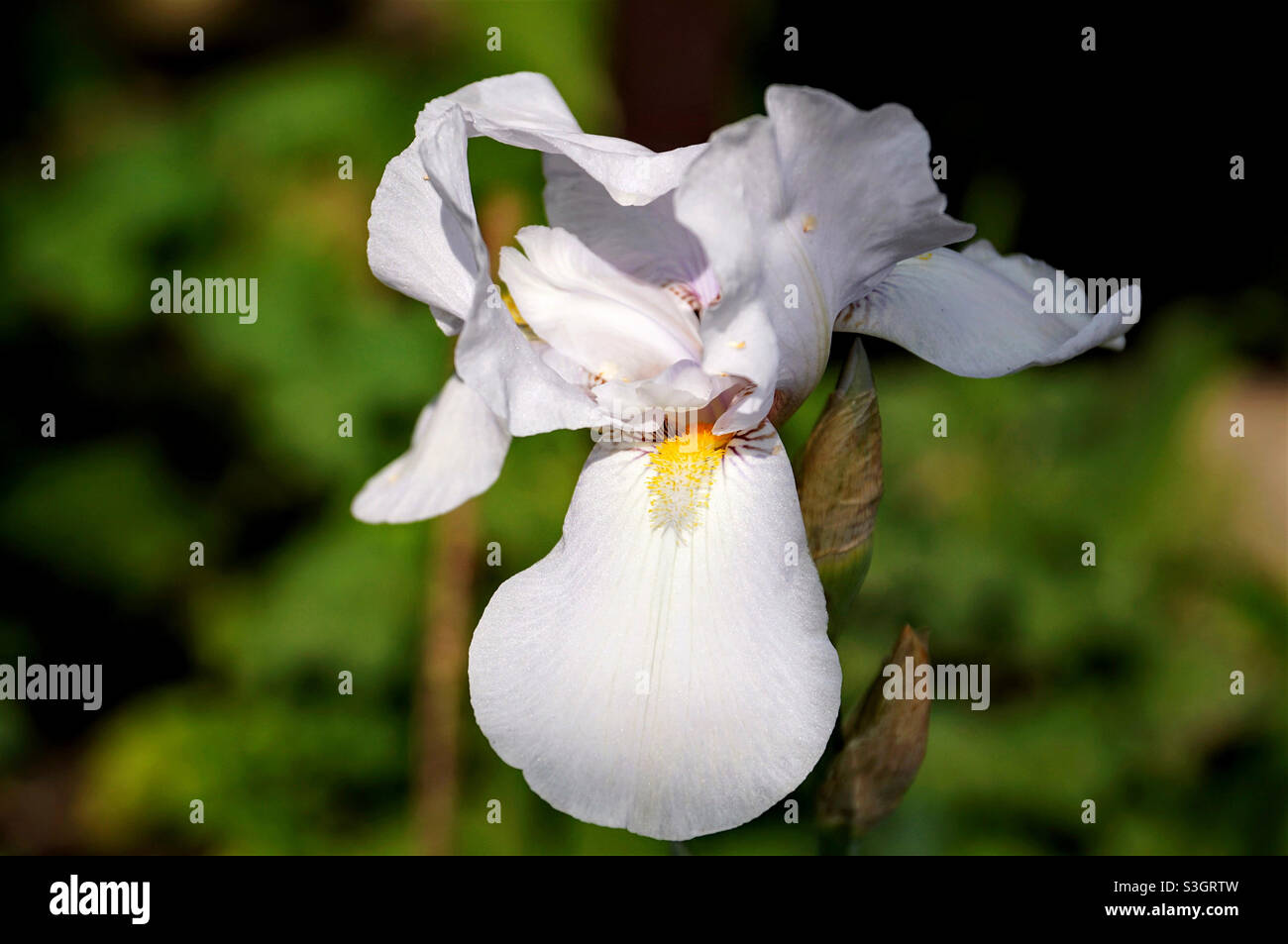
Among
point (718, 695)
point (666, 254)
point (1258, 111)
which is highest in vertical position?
point (1258, 111)

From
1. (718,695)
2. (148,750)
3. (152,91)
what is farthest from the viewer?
(152,91)

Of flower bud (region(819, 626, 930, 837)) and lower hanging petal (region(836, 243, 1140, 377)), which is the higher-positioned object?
lower hanging petal (region(836, 243, 1140, 377))

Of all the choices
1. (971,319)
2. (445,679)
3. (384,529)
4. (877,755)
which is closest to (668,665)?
(877,755)

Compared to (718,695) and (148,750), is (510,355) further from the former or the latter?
(148,750)

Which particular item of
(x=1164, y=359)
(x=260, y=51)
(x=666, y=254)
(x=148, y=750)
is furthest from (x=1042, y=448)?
(x=260, y=51)

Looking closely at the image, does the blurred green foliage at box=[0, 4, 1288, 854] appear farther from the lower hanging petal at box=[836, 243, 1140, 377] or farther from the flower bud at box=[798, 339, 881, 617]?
the lower hanging petal at box=[836, 243, 1140, 377]

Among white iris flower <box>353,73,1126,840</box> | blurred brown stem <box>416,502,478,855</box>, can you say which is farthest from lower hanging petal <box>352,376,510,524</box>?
blurred brown stem <box>416,502,478,855</box>

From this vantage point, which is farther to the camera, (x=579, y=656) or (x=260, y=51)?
(x=260, y=51)

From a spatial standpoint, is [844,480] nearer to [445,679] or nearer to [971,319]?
[971,319]
